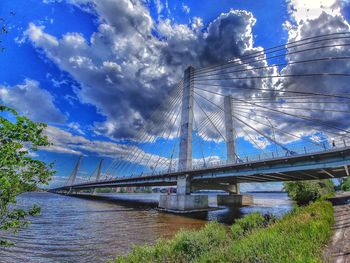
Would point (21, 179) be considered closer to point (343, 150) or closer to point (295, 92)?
point (295, 92)

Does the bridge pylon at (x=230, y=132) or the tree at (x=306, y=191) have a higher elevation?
the bridge pylon at (x=230, y=132)

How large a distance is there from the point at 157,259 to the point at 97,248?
7.27 m

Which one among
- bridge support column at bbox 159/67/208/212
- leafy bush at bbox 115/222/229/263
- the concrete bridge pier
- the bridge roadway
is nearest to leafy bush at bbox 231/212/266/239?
leafy bush at bbox 115/222/229/263

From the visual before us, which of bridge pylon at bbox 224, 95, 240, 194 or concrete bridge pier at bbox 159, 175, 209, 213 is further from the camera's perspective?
bridge pylon at bbox 224, 95, 240, 194

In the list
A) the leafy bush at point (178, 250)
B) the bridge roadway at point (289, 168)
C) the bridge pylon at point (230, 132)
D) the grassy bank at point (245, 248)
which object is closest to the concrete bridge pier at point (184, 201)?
the bridge roadway at point (289, 168)

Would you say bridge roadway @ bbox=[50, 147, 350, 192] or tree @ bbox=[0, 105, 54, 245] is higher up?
bridge roadway @ bbox=[50, 147, 350, 192]

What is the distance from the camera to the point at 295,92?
941 inches

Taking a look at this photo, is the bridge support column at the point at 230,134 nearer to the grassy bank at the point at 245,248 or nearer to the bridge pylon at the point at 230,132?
the bridge pylon at the point at 230,132

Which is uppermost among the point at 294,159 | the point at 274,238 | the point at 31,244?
the point at 294,159

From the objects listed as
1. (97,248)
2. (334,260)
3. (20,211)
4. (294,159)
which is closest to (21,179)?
(20,211)

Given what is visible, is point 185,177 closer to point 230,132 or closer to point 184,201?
point 184,201

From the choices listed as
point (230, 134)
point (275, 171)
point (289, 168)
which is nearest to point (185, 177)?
point (230, 134)

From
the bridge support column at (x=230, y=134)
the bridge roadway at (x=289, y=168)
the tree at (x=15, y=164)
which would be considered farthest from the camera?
the bridge support column at (x=230, y=134)

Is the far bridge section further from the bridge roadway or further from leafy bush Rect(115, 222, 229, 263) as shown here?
leafy bush Rect(115, 222, 229, 263)
